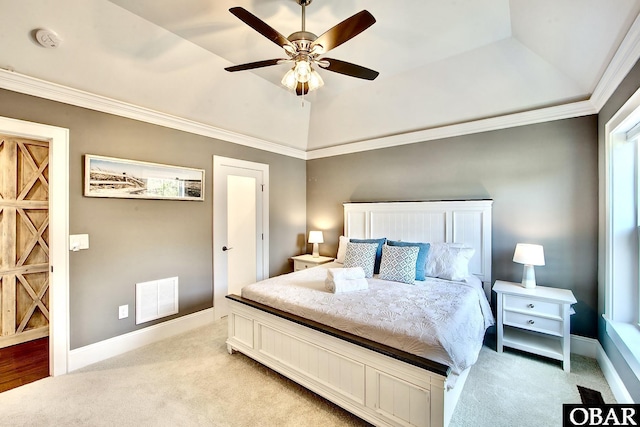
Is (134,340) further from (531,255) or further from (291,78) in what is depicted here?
(531,255)

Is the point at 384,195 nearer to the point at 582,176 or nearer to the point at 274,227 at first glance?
the point at 274,227

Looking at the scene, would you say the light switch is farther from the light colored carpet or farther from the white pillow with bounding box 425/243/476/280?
the white pillow with bounding box 425/243/476/280

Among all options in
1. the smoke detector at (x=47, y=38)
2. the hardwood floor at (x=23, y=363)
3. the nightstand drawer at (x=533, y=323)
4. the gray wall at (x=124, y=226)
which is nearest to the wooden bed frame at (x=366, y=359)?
the nightstand drawer at (x=533, y=323)

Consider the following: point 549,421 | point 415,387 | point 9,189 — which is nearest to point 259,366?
point 415,387

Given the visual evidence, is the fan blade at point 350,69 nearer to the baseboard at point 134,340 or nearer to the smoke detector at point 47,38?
the smoke detector at point 47,38

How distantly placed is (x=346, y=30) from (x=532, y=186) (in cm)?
267

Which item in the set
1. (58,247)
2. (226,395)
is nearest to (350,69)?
(226,395)

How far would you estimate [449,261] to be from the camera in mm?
2975

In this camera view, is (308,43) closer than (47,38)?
Yes

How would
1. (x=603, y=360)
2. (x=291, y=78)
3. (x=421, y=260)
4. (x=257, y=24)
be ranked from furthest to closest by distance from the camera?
(x=421, y=260) < (x=603, y=360) < (x=291, y=78) < (x=257, y=24)

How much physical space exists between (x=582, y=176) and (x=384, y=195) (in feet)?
7.12

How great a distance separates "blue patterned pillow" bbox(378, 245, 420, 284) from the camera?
2.81 metres

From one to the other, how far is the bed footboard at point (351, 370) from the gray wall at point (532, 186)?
174cm

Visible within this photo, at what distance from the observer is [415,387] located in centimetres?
159
